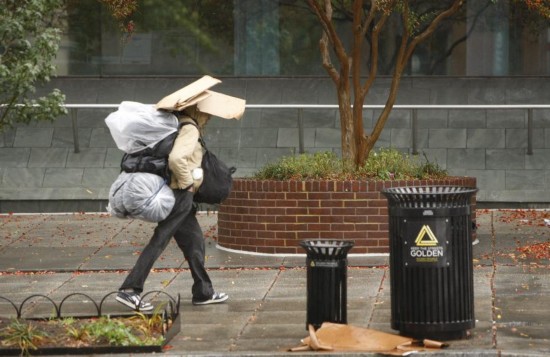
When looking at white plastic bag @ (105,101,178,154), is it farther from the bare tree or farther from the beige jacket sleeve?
the bare tree

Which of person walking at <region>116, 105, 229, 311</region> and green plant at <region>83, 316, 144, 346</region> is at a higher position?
person walking at <region>116, 105, 229, 311</region>

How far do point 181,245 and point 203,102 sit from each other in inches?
48.8

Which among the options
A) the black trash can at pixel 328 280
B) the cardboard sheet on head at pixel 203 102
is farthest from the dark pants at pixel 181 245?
the black trash can at pixel 328 280

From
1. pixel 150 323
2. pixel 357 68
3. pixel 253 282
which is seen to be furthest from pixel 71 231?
pixel 150 323

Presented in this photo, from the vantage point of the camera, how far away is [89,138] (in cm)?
1936

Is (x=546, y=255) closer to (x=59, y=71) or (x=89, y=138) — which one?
(x=89, y=138)

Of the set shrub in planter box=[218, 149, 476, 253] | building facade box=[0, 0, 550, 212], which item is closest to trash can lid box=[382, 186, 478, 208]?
shrub in planter box=[218, 149, 476, 253]

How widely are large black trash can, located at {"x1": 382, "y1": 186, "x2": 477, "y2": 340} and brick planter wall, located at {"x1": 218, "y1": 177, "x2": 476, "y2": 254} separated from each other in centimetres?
417

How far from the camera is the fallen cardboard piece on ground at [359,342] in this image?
8500 mm

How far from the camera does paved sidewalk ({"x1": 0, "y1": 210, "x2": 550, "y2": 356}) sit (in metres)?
8.95

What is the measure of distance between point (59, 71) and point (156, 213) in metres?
12.1

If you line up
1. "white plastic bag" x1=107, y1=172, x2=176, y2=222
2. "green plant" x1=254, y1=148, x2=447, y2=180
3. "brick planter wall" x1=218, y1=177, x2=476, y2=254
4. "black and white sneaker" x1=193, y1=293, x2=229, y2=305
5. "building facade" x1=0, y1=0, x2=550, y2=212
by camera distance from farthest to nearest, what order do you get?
"building facade" x1=0, y1=0, x2=550, y2=212 → "green plant" x1=254, y1=148, x2=447, y2=180 → "brick planter wall" x1=218, y1=177, x2=476, y2=254 → "black and white sneaker" x1=193, y1=293, x2=229, y2=305 → "white plastic bag" x1=107, y1=172, x2=176, y2=222

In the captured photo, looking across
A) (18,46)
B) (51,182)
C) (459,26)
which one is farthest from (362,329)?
(459,26)

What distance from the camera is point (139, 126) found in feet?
32.6
